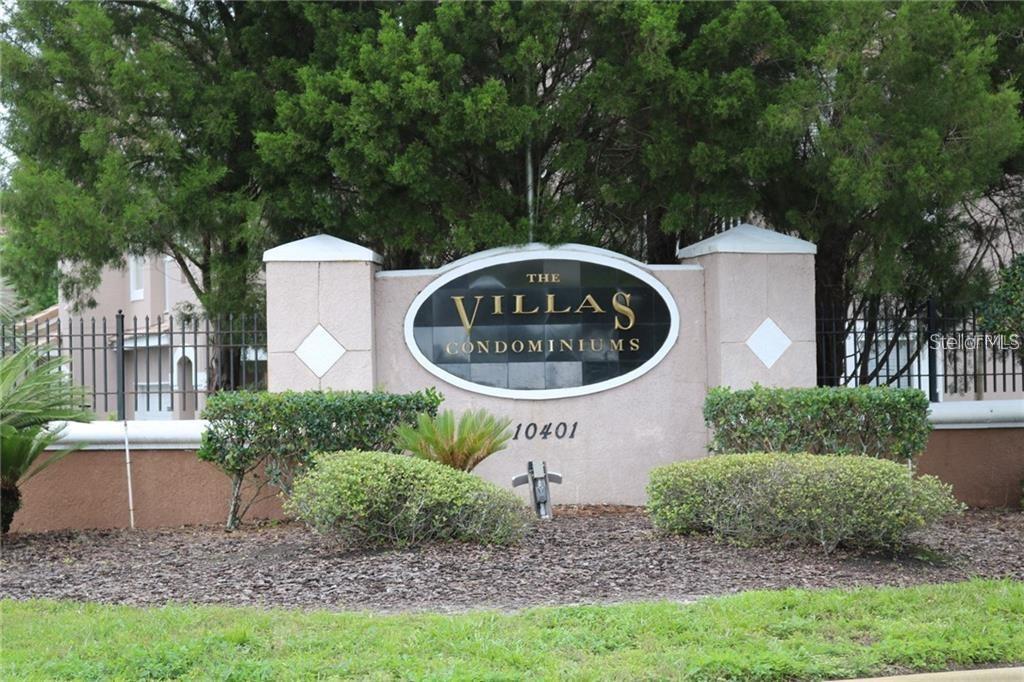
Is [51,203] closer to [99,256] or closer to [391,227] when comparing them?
[99,256]

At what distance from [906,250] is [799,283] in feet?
5.62

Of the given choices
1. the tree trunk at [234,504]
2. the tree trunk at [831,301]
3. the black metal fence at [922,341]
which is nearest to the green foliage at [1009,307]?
the black metal fence at [922,341]

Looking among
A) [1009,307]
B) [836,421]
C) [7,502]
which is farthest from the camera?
[1009,307]

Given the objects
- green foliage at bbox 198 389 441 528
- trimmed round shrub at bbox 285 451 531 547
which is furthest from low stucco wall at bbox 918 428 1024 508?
green foliage at bbox 198 389 441 528

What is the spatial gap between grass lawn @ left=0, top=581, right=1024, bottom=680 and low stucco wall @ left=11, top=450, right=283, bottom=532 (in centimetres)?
440

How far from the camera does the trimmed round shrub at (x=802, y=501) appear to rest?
834cm

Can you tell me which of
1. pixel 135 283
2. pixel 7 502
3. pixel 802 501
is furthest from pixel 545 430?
pixel 135 283

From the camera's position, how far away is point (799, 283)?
1198 cm

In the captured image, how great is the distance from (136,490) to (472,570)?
200 inches

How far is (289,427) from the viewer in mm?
10328

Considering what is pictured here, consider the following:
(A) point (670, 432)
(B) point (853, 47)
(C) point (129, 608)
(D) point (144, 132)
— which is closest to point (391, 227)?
(D) point (144, 132)

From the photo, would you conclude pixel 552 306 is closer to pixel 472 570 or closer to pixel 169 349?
pixel 472 570

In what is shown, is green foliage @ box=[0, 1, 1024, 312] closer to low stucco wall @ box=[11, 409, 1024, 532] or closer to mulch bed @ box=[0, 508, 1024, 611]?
low stucco wall @ box=[11, 409, 1024, 532]

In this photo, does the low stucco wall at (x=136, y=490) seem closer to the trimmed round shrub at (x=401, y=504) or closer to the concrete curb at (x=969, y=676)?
the trimmed round shrub at (x=401, y=504)
